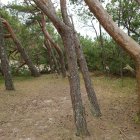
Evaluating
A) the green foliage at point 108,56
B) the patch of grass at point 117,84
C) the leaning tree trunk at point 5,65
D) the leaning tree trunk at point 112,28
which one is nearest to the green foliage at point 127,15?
the green foliage at point 108,56

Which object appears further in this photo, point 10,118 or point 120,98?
point 120,98

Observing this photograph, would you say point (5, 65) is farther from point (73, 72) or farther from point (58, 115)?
point (73, 72)

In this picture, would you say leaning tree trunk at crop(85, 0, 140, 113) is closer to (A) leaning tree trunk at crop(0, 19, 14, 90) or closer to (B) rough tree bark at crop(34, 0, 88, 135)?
(B) rough tree bark at crop(34, 0, 88, 135)

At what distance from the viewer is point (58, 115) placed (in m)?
9.93

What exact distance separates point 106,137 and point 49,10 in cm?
333

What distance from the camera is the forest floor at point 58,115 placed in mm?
8234

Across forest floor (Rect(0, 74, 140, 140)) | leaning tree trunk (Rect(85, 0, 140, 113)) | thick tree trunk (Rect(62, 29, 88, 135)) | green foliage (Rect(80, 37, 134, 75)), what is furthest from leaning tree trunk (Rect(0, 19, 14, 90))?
thick tree trunk (Rect(62, 29, 88, 135))

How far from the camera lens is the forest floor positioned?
823 cm

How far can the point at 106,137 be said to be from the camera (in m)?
7.97

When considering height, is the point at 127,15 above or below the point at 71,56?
above

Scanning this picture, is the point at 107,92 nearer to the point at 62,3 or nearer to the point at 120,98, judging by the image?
the point at 120,98

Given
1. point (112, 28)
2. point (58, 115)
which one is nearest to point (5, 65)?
point (58, 115)

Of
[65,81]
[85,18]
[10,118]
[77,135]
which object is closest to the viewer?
[77,135]

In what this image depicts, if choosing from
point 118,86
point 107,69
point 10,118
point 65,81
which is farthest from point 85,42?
point 10,118
